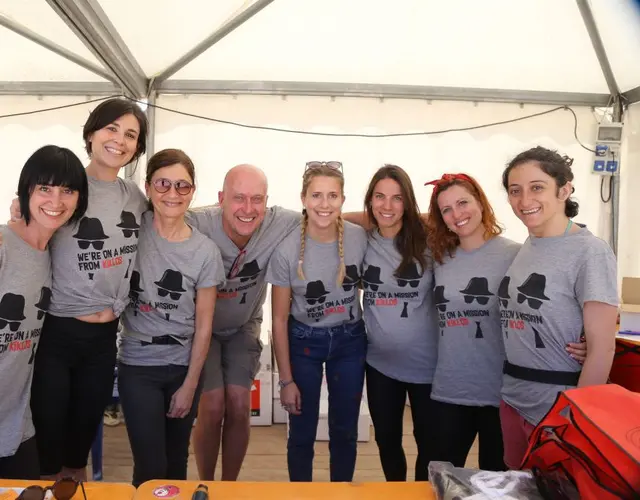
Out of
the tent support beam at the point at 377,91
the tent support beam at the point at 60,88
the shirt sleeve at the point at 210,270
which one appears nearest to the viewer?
the shirt sleeve at the point at 210,270

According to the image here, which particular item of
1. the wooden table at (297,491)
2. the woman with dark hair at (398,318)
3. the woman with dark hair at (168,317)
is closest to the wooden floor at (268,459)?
the woman with dark hair at (398,318)

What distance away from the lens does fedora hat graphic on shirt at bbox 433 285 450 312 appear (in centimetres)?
181

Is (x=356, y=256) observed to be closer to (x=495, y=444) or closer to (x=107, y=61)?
(x=495, y=444)

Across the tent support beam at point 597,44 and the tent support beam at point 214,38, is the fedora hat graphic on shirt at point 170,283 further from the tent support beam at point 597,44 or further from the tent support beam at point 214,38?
the tent support beam at point 597,44

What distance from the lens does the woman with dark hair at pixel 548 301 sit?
141cm

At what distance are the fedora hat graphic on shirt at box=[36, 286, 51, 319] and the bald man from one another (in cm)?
72

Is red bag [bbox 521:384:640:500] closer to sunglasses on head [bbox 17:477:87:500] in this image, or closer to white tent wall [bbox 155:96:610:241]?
sunglasses on head [bbox 17:477:87:500]

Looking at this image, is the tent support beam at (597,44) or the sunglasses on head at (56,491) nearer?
the sunglasses on head at (56,491)

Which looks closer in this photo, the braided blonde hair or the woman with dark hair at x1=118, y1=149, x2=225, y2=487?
the woman with dark hair at x1=118, y1=149, x2=225, y2=487

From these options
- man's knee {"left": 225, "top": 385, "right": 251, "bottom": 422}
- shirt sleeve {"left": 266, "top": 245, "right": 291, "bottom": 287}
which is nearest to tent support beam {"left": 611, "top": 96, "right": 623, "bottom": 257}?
shirt sleeve {"left": 266, "top": 245, "right": 291, "bottom": 287}

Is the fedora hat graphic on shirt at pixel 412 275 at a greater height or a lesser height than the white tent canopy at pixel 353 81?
lesser

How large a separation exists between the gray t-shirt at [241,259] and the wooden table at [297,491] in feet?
3.63

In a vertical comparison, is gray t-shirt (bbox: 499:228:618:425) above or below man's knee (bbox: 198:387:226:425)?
above

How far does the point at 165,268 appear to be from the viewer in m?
1.77
